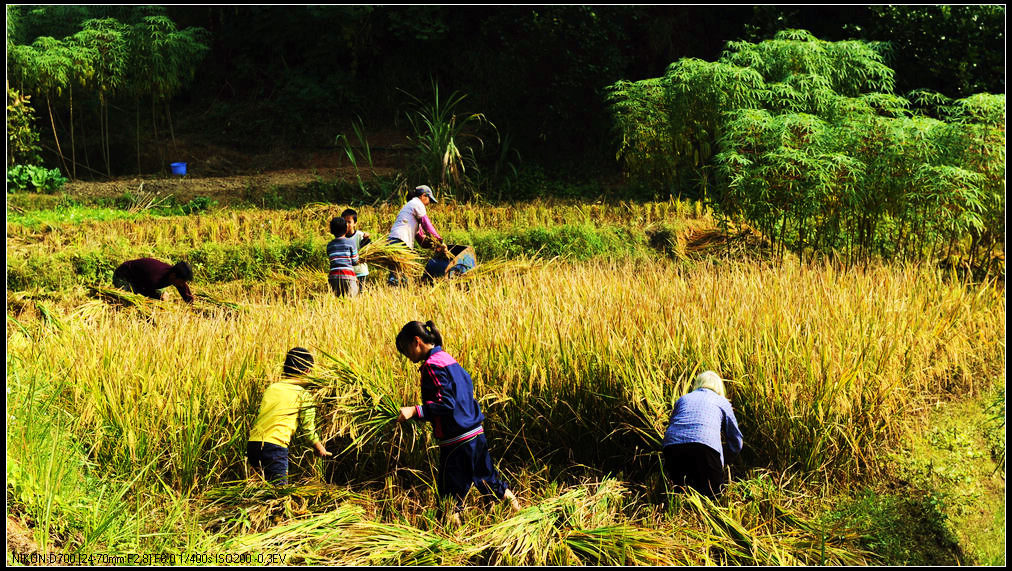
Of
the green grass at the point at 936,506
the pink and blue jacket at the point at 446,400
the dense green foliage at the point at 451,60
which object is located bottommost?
the green grass at the point at 936,506

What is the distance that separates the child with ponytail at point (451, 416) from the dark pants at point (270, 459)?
2.60 feet

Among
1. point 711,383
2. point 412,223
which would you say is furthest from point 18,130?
point 711,383

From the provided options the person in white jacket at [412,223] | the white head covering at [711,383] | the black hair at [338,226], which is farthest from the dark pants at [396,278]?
the white head covering at [711,383]

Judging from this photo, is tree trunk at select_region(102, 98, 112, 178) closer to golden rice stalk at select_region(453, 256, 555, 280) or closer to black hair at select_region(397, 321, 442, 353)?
golden rice stalk at select_region(453, 256, 555, 280)

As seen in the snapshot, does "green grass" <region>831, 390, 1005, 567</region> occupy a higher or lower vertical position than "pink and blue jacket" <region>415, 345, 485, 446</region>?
lower

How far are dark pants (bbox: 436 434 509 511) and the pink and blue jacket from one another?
51 mm

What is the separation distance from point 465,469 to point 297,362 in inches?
45.5

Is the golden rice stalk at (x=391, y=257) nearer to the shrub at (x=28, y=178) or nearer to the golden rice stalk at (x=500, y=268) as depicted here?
the golden rice stalk at (x=500, y=268)

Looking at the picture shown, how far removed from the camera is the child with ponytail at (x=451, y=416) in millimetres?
3943

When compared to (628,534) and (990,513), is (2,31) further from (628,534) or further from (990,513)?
(990,513)

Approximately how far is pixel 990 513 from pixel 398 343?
3.30 m

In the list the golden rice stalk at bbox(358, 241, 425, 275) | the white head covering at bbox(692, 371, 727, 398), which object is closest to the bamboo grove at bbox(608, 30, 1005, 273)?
the golden rice stalk at bbox(358, 241, 425, 275)

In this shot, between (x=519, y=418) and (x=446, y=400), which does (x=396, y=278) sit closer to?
(x=519, y=418)

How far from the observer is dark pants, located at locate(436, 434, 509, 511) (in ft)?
13.3
